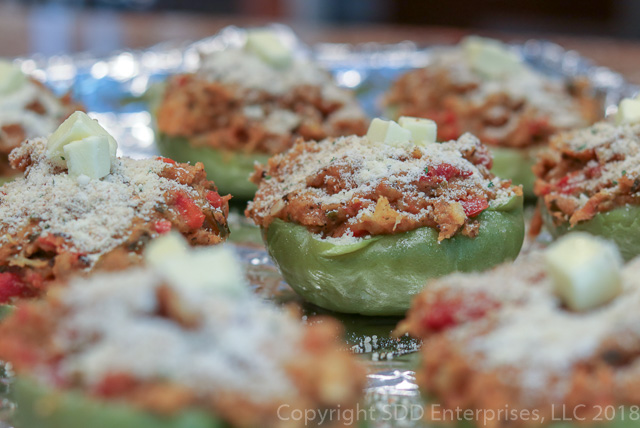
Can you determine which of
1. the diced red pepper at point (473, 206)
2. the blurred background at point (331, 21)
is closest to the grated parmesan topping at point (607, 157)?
the diced red pepper at point (473, 206)

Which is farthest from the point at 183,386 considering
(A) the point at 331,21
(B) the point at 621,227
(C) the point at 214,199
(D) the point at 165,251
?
(A) the point at 331,21

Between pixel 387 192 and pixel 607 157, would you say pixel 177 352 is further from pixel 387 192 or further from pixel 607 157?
pixel 607 157

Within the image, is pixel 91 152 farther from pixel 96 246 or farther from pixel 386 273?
pixel 386 273

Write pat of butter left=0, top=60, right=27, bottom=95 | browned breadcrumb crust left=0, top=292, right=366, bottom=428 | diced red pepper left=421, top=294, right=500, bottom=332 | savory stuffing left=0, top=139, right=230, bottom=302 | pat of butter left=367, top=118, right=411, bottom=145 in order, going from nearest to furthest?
1. browned breadcrumb crust left=0, top=292, right=366, bottom=428
2. diced red pepper left=421, top=294, right=500, bottom=332
3. savory stuffing left=0, top=139, right=230, bottom=302
4. pat of butter left=367, top=118, right=411, bottom=145
5. pat of butter left=0, top=60, right=27, bottom=95

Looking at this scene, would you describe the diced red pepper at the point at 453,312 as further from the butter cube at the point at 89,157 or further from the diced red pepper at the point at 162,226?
the butter cube at the point at 89,157

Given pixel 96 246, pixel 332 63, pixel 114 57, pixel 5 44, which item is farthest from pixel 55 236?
pixel 5 44

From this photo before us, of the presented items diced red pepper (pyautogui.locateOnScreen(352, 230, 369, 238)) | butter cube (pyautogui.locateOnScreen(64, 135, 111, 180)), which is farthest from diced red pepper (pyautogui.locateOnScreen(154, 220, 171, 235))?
diced red pepper (pyautogui.locateOnScreen(352, 230, 369, 238))

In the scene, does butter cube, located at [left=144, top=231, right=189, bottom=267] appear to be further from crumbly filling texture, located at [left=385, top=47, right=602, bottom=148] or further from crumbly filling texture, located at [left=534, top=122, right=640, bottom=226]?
crumbly filling texture, located at [left=385, top=47, right=602, bottom=148]
